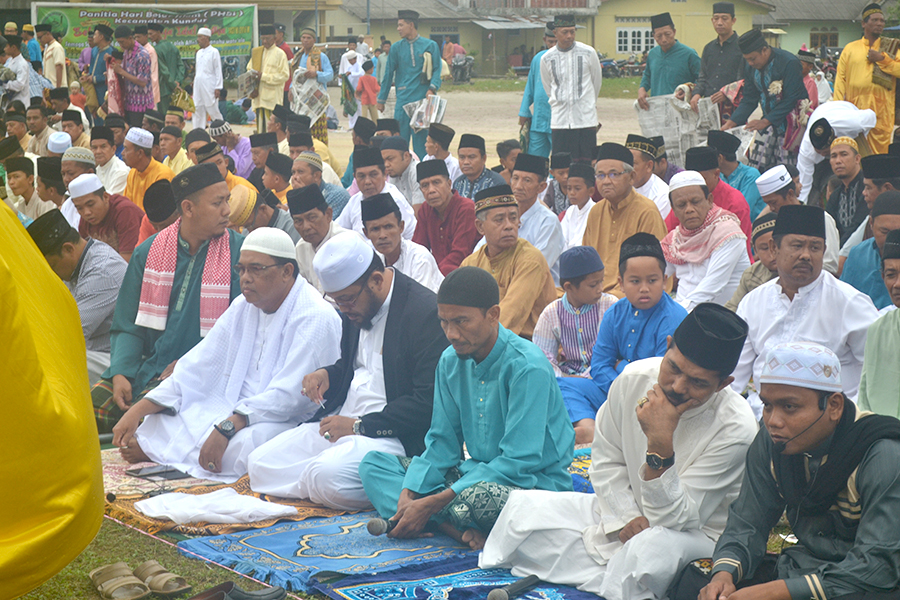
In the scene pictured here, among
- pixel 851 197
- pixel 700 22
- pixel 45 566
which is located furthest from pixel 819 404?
pixel 700 22

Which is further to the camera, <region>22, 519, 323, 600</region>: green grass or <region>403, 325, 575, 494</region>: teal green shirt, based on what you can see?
<region>403, 325, 575, 494</region>: teal green shirt

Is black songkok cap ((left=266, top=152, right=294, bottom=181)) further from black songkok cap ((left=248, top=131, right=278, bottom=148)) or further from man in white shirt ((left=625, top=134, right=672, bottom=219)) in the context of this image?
man in white shirt ((left=625, top=134, right=672, bottom=219))

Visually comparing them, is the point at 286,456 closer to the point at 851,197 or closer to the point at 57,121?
the point at 851,197

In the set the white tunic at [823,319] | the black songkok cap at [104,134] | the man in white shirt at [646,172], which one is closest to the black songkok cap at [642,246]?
the white tunic at [823,319]

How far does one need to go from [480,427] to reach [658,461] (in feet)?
3.08

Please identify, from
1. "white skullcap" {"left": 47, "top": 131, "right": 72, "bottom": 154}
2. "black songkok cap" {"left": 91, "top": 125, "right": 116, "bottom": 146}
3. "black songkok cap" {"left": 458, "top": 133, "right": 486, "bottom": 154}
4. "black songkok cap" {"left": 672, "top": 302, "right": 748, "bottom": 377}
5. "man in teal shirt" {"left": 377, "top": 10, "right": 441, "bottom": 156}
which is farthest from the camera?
"man in teal shirt" {"left": 377, "top": 10, "right": 441, "bottom": 156}

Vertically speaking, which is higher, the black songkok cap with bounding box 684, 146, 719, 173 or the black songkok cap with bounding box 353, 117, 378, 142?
the black songkok cap with bounding box 353, 117, 378, 142

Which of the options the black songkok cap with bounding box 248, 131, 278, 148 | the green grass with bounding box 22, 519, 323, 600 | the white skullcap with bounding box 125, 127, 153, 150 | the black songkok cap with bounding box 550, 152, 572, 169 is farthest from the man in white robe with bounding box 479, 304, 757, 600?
the black songkok cap with bounding box 248, 131, 278, 148

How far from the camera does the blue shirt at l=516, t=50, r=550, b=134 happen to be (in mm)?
10141

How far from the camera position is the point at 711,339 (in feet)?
9.97

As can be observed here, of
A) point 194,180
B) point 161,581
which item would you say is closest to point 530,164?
point 194,180

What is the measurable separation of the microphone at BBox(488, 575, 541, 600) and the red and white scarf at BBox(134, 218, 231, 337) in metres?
2.80

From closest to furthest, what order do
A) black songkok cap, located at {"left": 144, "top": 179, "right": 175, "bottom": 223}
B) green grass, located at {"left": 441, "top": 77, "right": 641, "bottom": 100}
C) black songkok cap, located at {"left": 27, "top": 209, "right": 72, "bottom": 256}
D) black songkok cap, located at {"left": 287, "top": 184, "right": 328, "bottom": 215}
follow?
black songkok cap, located at {"left": 27, "top": 209, "right": 72, "bottom": 256}
black songkok cap, located at {"left": 287, "top": 184, "right": 328, "bottom": 215}
black songkok cap, located at {"left": 144, "top": 179, "right": 175, "bottom": 223}
green grass, located at {"left": 441, "top": 77, "right": 641, "bottom": 100}

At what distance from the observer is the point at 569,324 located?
5402 mm
